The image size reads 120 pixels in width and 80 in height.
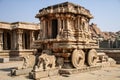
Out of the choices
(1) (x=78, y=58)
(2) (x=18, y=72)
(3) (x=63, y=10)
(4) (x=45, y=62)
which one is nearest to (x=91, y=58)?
(1) (x=78, y=58)

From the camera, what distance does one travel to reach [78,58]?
9.82 m

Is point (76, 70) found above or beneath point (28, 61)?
beneath

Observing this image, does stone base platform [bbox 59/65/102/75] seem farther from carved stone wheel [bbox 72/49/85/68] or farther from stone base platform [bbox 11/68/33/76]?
stone base platform [bbox 11/68/33/76]

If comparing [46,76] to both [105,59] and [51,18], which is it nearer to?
[51,18]

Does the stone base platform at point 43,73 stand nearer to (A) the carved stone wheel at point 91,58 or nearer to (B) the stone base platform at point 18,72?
(B) the stone base platform at point 18,72

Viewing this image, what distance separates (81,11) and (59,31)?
1.87 meters

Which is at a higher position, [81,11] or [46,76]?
[81,11]

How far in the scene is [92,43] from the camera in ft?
37.3

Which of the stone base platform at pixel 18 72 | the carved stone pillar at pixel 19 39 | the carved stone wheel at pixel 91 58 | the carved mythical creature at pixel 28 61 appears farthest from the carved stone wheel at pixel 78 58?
the carved stone pillar at pixel 19 39

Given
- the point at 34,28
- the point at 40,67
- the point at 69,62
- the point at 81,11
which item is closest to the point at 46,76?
the point at 40,67

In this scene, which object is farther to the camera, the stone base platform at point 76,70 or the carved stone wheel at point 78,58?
the carved stone wheel at point 78,58

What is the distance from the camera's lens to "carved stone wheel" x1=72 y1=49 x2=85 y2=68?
959 cm

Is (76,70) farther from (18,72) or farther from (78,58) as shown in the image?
(18,72)

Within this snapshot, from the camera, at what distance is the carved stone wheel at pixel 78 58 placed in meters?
9.59
